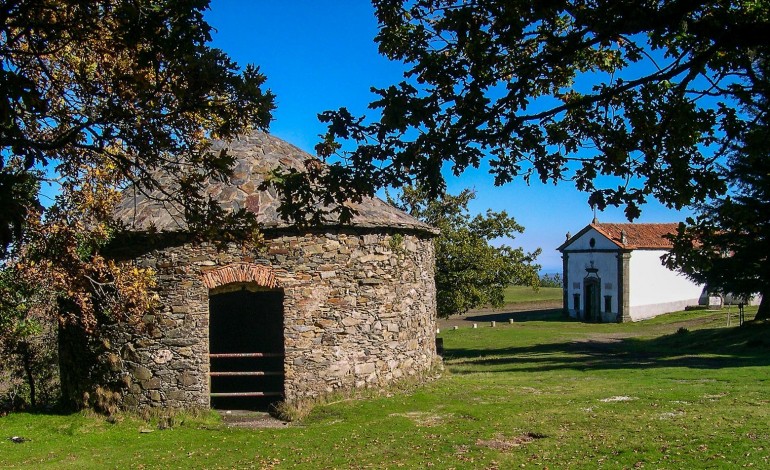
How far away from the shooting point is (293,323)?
39.7 ft

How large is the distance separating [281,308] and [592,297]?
33947mm

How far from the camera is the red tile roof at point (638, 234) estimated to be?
40875mm

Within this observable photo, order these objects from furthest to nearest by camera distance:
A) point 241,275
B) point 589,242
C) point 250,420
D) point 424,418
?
point 589,242 → point 241,275 → point 250,420 → point 424,418

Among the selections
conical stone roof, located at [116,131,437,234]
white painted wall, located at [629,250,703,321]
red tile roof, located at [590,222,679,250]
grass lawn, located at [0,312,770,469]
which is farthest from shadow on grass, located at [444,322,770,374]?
red tile roof, located at [590,222,679,250]

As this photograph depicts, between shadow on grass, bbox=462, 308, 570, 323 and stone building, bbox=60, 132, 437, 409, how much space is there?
31745mm

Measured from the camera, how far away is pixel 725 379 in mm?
14414

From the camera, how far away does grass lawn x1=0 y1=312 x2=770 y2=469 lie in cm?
857

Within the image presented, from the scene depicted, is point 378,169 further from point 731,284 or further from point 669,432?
point 731,284

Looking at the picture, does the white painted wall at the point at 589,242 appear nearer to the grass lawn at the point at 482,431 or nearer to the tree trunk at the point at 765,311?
the tree trunk at the point at 765,311

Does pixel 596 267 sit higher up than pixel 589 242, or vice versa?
pixel 589 242

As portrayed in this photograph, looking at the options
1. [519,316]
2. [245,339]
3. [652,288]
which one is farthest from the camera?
[519,316]

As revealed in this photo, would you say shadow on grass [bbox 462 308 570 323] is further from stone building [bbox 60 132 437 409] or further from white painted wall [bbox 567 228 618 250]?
stone building [bbox 60 132 437 409]

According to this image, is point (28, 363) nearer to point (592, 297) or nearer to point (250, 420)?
point (250, 420)

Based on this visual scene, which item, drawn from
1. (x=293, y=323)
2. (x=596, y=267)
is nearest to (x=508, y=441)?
(x=293, y=323)
